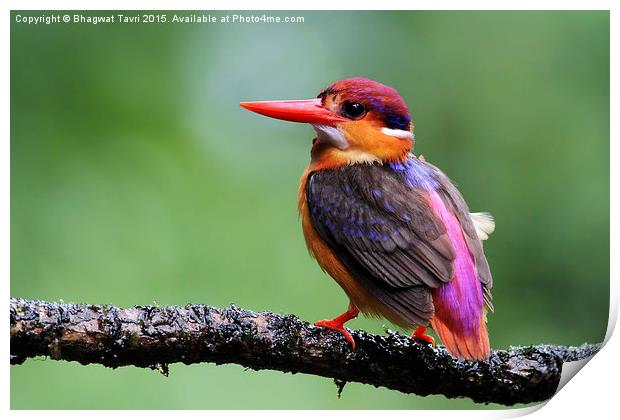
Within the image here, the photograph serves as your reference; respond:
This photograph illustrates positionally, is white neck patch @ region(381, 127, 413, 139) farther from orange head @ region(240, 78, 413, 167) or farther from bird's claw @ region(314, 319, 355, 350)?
bird's claw @ region(314, 319, 355, 350)

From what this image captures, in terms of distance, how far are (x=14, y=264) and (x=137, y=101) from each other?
69 centimetres

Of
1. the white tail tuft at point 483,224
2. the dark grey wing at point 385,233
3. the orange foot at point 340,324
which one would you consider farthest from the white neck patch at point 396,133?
the orange foot at point 340,324

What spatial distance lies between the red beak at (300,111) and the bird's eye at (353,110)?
0.07 feet

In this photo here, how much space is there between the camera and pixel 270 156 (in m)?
2.88

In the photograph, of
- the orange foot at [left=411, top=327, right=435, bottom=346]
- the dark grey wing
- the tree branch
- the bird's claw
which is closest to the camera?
the tree branch

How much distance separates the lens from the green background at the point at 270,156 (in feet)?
8.46

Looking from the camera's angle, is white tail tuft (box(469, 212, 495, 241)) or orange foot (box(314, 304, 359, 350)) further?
white tail tuft (box(469, 212, 495, 241))

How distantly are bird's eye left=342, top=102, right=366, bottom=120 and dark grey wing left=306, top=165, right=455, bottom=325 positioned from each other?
161mm

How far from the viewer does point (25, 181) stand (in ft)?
8.26

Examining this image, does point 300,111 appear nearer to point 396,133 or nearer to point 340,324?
point 396,133

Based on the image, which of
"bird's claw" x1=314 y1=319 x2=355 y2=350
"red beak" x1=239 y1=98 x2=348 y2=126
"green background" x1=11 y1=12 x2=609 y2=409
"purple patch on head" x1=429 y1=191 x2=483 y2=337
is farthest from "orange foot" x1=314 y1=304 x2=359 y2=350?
"red beak" x1=239 y1=98 x2=348 y2=126

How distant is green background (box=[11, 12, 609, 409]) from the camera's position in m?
2.58

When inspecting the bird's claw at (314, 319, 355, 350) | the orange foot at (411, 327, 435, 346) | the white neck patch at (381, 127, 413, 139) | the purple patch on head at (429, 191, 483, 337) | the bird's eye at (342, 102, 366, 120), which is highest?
the bird's eye at (342, 102, 366, 120)
